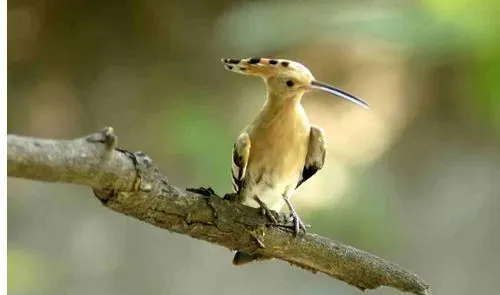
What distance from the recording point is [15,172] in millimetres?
453

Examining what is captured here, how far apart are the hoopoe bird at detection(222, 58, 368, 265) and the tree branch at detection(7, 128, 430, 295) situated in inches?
1.0

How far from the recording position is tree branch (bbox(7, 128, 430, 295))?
17.7 inches

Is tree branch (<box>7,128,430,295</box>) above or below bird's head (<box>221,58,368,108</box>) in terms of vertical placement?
below

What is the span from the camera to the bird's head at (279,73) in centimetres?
61

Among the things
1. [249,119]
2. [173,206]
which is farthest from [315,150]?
[249,119]

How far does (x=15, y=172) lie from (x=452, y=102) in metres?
0.82

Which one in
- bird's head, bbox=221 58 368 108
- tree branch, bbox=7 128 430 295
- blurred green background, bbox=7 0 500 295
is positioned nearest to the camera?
tree branch, bbox=7 128 430 295

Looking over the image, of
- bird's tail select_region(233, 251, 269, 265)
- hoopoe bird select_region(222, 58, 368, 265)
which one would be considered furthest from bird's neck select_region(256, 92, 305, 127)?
bird's tail select_region(233, 251, 269, 265)

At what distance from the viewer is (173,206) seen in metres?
0.55

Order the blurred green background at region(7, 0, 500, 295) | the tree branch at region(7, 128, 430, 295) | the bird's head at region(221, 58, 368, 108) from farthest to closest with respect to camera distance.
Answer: the blurred green background at region(7, 0, 500, 295) → the bird's head at region(221, 58, 368, 108) → the tree branch at region(7, 128, 430, 295)

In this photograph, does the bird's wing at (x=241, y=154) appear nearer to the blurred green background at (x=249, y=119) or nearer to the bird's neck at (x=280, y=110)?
the bird's neck at (x=280, y=110)

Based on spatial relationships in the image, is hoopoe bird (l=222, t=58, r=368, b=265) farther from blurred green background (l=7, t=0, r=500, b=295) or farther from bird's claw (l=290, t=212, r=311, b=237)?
blurred green background (l=7, t=0, r=500, b=295)

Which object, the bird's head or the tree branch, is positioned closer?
the tree branch

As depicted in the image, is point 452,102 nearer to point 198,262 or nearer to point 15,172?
point 198,262
